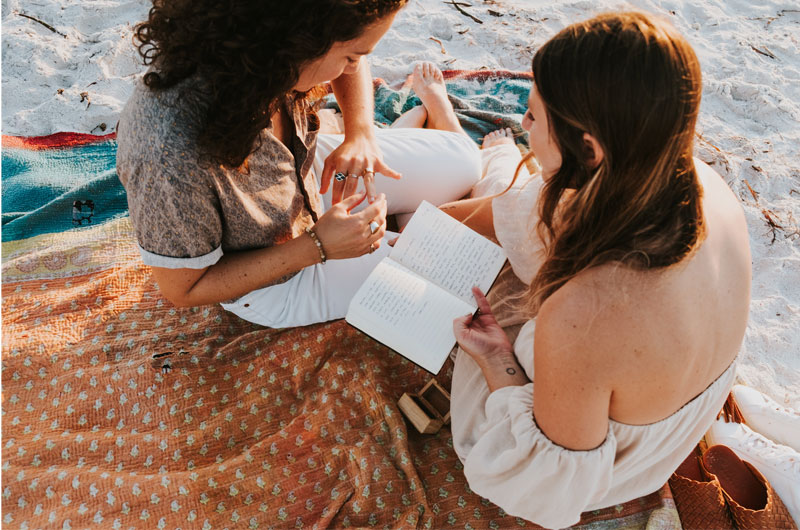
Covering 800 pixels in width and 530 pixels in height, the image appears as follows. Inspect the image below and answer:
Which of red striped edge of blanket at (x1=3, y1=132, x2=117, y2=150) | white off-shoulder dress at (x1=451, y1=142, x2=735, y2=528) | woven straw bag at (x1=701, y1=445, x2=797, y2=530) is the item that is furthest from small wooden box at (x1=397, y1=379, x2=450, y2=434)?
red striped edge of blanket at (x1=3, y1=132, x2=117, y2=150)

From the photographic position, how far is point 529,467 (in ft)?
4.68

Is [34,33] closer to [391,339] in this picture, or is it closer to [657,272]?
[391,339]

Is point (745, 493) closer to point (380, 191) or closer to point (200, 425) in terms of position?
point (380, 191)

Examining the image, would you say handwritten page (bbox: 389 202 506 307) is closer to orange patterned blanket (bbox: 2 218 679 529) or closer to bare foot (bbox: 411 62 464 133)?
orange patterned blanket (bbox: 2 218 679 529)

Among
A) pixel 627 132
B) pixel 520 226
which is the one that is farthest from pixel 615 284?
pixel 520 226

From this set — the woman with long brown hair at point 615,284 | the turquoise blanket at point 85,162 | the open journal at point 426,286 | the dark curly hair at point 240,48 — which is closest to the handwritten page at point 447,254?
the open journal at point 426,286

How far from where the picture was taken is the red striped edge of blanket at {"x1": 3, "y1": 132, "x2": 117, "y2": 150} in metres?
2.76

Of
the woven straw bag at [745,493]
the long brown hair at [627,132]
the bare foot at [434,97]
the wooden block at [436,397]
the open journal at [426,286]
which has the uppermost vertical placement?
the long brown hair at [627,132]

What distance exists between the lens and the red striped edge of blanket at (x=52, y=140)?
2.76m

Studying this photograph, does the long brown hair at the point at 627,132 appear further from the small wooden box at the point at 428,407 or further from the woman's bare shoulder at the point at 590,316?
the small wooden box at the point at 428,407

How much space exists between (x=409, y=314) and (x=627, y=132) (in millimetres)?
923

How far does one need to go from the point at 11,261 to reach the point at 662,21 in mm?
2561

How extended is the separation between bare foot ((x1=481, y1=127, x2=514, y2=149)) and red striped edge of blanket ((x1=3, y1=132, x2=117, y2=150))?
2.10m

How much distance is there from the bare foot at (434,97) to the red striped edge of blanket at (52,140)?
1766 millimetres
